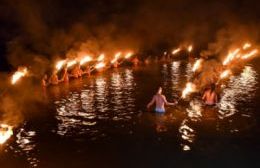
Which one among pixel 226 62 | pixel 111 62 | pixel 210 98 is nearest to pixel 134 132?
pixel 210 98

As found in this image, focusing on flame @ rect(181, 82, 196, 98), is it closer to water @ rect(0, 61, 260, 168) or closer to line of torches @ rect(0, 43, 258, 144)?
line of torches @ rect(0, 43, 258, 144)

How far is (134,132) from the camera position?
871 inches

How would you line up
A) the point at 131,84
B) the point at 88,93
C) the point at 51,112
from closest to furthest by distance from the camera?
the point at 51,112 < the point at 88,93 < the point at 131,84

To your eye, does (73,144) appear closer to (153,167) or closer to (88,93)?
(153,167)

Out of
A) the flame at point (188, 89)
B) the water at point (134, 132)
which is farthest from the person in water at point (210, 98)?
the flame at point (188, 89)

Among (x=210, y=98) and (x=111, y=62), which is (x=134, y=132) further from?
(x=111, y=62)

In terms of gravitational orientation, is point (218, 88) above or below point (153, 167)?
above

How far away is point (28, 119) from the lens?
25.5 m

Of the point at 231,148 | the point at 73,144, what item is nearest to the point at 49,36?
the point at 73,144

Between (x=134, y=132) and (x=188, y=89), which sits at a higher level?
(x=188, y=89)

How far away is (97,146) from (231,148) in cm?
669

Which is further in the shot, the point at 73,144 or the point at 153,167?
the point at 73,144

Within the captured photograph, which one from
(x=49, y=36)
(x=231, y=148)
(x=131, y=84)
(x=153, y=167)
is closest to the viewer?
(x=153, y=167)

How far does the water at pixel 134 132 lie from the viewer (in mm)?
18266
